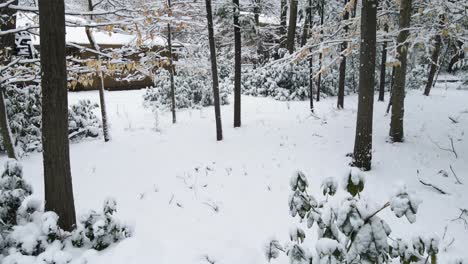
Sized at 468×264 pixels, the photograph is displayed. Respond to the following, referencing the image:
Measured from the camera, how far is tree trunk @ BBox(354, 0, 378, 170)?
7.46m

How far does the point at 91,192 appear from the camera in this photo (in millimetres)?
7375

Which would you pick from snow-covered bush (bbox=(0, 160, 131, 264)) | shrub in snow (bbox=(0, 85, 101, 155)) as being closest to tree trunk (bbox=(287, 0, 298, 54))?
shrub in snow (bbox=(0, 85, 101, 155))

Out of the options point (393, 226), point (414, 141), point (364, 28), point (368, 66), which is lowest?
point (393, 226)

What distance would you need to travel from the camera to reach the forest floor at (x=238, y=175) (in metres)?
5.15

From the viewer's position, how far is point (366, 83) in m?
7.71

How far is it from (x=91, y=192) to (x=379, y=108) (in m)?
12.6

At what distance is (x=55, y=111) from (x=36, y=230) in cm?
150

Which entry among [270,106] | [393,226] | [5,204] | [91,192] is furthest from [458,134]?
[5,204]

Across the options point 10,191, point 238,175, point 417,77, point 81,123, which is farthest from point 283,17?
point 10,191

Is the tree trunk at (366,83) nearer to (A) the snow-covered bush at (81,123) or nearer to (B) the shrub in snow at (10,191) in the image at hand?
(B) the shrub in snow at (10,191)

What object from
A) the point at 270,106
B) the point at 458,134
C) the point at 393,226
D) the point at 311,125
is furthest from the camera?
the point at 270,106

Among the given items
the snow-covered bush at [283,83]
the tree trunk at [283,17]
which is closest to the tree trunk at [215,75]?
the snow-covered bush at [283,83]

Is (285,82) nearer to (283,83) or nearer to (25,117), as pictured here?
(283,83)

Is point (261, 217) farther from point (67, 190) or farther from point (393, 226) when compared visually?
point (67, 190)
